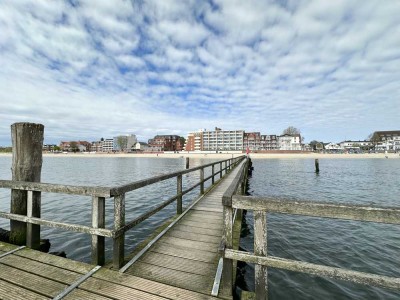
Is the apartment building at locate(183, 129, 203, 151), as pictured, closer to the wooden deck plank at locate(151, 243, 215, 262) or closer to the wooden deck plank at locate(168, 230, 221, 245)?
the wooden deck plank at locate(168, 230, 221, 245)

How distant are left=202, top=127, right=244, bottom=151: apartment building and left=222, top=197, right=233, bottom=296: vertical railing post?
119397 millimetres

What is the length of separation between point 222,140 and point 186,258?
122736mm

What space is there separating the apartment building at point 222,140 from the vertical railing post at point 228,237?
Result: 119397mm

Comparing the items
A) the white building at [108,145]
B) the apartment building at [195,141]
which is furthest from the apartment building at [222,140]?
the white building at [108,145]

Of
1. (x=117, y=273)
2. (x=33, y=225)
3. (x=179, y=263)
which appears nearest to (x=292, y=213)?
(x=179, y=263)

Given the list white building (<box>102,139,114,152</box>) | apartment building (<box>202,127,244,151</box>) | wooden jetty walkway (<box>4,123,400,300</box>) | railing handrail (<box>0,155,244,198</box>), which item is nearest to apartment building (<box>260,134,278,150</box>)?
apartment building (<box>202,127,244,151</box>)

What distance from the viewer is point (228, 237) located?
2.74 metres

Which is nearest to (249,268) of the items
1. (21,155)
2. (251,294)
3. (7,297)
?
(251,294)

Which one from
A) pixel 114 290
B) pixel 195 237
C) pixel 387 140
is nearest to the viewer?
pixel 114 290

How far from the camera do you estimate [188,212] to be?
666cm

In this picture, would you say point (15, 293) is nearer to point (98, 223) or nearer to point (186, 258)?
point (98, 223)

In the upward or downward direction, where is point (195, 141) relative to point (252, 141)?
upward

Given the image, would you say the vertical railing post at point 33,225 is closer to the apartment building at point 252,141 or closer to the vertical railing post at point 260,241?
the vertical railing post at point 260,241

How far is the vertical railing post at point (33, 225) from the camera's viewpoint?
3.90 meters
